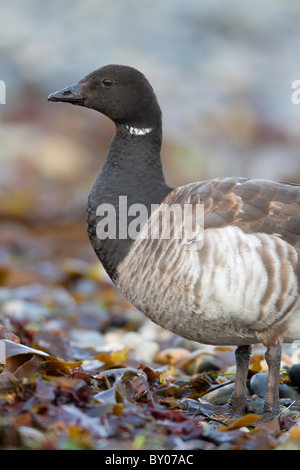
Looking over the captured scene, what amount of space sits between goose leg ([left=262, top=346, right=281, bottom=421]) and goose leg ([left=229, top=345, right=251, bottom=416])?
0.33 meters

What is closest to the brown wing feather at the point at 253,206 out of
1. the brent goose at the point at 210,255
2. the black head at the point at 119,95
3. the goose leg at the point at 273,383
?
the brent goose at the point at 210,255

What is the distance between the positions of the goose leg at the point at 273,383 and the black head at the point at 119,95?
233cm

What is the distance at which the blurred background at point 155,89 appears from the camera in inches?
669

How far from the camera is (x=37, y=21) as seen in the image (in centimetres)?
2614

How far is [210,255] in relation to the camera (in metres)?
5.71

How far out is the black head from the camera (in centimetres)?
671

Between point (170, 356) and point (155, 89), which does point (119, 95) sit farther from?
point (155, 89)

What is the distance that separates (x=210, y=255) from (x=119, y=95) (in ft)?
6.17

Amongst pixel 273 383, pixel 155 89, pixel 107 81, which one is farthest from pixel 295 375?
pixel 155 89

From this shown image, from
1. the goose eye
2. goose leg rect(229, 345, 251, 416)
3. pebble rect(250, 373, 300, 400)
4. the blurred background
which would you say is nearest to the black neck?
the goose eye

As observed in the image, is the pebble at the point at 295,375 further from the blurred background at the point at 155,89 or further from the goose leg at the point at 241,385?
the blurred background at the point at 155,89

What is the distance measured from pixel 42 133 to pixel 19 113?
1744 mm

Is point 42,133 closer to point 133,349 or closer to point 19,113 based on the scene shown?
point 19,113

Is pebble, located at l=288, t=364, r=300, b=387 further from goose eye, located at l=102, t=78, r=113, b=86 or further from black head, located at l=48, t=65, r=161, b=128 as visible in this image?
goose eye, located at l=102, t=78, r=113, b=86
